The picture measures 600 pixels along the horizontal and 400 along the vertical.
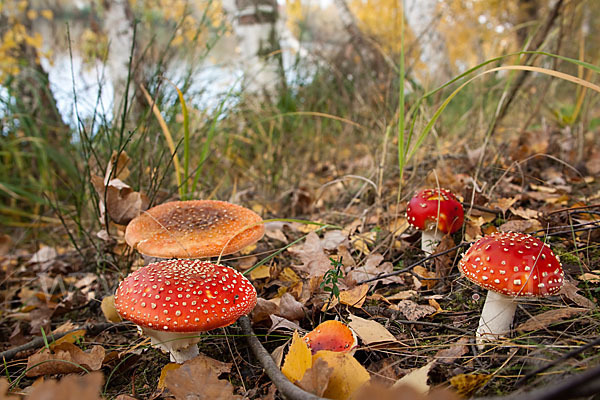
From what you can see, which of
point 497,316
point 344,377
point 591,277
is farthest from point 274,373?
point 591,277

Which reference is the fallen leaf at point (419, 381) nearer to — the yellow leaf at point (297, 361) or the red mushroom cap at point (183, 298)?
the yellow leaf at point (297, 361)

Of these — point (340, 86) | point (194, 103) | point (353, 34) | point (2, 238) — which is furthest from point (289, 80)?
point (2, 238)

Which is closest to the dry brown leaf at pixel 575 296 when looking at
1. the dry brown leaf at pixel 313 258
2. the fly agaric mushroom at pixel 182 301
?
the dry brown leaf at pixel 313 258

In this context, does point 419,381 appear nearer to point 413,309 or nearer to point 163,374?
point 413,309

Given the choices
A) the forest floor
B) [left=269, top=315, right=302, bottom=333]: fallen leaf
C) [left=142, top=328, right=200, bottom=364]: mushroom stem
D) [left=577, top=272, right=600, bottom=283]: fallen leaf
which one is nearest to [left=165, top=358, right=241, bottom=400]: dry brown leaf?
the forest floor

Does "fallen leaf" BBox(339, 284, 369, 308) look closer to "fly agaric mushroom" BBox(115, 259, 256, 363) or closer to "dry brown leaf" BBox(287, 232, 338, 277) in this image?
"dry brown leaf" BBox(287, 232, 338, 277)

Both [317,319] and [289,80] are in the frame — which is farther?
[289,80]

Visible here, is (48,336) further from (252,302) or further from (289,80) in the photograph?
(289,80)
